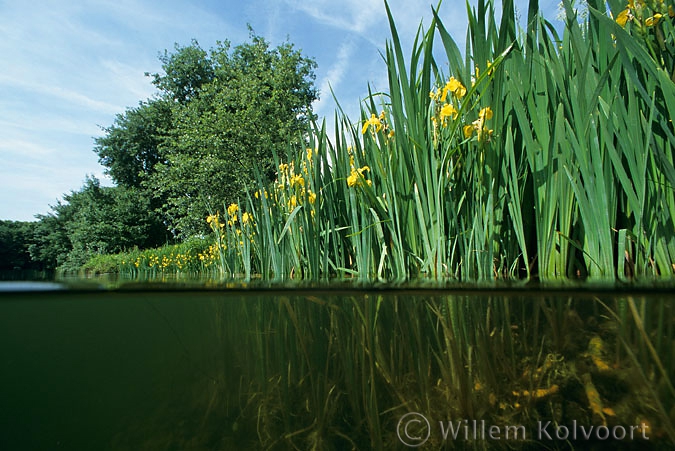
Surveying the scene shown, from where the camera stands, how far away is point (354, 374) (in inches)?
67.9

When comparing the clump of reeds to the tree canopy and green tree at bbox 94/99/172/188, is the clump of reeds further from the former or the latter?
green tree at bbox 94/99/172/188

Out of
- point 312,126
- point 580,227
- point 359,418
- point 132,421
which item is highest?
point 312,126

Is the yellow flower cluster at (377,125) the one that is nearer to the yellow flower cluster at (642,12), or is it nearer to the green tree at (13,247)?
the yellow flower cluster at (642,12)

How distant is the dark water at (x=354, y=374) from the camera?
1468 millimetres

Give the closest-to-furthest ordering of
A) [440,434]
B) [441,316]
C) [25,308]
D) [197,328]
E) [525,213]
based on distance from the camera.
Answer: [440,434]
[441,316]
[525,213]
[197,328]
[25,308]

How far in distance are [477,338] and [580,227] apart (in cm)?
81

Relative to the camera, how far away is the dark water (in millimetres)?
1468

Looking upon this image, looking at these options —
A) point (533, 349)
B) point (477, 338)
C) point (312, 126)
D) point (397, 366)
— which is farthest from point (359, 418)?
point (312, 126)

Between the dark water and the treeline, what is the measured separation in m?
8.05

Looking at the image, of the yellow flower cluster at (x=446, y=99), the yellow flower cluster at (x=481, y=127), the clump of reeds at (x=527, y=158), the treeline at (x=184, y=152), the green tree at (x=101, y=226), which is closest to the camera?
the clump of reeds at (x=527, y=158)

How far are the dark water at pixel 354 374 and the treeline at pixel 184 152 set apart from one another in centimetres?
805

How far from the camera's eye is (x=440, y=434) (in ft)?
4.84

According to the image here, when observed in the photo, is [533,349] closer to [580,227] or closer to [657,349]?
[657,349]

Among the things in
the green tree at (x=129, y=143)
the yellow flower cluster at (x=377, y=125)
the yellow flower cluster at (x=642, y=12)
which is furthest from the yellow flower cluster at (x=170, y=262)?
the green tree at (x=129, y=143)
